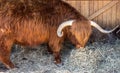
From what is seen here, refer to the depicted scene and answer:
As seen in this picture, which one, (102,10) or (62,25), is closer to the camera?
(62,25)

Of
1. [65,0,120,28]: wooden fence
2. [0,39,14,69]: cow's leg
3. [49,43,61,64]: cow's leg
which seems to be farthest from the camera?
[65,0,120,28]: wooden fence

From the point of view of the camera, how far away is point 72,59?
8336mm

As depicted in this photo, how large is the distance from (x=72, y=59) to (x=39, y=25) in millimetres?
941

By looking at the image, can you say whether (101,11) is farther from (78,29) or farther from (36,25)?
(36,25)

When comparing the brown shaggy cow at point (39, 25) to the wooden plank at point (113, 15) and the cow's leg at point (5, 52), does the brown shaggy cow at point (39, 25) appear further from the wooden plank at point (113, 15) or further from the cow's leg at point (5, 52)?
the wooden plank at point (113, 15)

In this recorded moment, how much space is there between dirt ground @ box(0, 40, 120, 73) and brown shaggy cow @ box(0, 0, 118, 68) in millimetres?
240

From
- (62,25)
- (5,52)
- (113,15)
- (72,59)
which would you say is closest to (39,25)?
A: (62,25)

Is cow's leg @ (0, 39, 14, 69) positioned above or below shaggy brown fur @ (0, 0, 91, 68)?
below

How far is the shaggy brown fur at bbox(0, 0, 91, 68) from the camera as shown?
312 inches

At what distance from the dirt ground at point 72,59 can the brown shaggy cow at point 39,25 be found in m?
0.24

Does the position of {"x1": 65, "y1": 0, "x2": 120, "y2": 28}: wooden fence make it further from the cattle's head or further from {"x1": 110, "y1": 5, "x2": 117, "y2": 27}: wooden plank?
the cattle's head

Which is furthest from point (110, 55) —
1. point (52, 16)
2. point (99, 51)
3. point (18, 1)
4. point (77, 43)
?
point (18, 1)

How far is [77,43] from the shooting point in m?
8.15

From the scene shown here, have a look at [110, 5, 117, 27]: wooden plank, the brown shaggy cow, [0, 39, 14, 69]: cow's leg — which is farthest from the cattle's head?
[110, 5, 117, 27]: wooden plank
